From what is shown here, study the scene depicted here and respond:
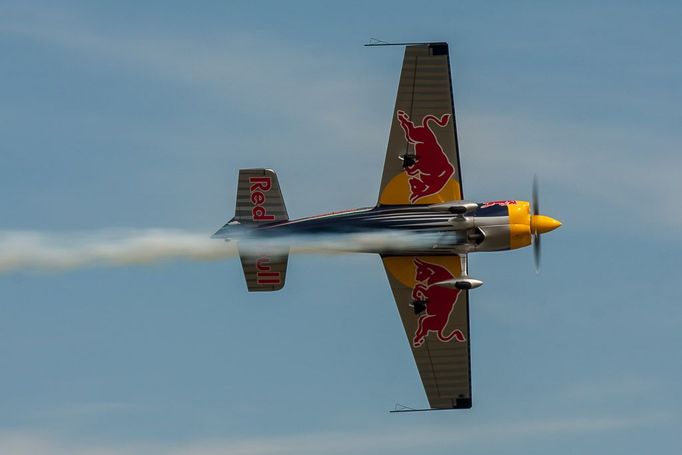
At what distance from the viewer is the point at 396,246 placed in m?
51.8

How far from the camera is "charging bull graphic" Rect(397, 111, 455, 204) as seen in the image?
51.6 m

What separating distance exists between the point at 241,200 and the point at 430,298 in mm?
6836

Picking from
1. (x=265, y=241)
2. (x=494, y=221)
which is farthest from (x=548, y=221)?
(x=265, y=241)

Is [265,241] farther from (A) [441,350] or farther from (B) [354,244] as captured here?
(A) [441,350]

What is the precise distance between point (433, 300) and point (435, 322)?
798 mm

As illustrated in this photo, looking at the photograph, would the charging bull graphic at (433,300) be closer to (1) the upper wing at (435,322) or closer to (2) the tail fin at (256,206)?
(1) the upper wing at (435,322)

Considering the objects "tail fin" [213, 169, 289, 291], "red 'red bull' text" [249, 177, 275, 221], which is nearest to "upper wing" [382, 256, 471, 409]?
"tail fin" [213, 169, 289, 291]

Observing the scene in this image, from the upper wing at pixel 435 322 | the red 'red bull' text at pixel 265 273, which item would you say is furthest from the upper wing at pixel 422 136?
the red 'red bull' text at pixel 265 273

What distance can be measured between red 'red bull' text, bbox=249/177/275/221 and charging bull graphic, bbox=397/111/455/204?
4.21 m

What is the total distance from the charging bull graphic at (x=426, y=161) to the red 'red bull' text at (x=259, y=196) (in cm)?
421

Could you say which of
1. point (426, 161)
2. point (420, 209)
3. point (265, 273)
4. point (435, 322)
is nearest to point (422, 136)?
point (426, 161)

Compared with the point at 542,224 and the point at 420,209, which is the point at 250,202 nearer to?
the point at 420,209

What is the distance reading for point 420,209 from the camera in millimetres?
51344

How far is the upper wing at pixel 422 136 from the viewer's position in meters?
51.6
